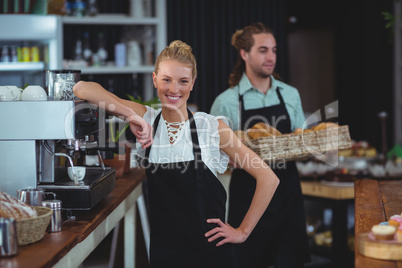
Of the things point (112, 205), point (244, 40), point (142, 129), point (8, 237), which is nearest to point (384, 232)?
point (142, 129)

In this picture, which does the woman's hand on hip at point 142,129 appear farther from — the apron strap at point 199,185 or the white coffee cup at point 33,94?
the white coffee cup at point 33,94

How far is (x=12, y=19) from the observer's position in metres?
4.45

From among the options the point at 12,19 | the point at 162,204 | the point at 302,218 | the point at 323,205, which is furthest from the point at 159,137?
the point at 12,19

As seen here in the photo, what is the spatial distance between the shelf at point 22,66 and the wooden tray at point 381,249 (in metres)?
3.68

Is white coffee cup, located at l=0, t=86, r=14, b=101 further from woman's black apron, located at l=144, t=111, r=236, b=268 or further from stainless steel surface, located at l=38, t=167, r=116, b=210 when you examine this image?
woman's black apron, located at l=144, t=111, r=236, b=268

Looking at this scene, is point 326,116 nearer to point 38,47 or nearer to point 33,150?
point 38,47

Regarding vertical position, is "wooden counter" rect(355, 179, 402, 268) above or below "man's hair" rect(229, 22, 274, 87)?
below

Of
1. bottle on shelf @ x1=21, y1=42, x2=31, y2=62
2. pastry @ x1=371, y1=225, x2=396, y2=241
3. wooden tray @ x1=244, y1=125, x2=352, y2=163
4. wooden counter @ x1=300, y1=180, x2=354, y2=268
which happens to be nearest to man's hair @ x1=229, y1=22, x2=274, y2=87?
wooden tray @ x1=244, y1=125, x2=352, y2=163

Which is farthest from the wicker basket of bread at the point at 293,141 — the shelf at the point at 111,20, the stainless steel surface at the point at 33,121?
A: the shelf at the point at 111,20

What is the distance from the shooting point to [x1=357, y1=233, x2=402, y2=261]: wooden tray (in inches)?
54.9

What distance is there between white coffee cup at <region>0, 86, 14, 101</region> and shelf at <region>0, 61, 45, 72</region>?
2691mm

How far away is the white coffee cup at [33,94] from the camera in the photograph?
1960mm

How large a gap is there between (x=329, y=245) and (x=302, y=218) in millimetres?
1033

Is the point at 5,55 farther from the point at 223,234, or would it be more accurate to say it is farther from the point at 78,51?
the point at 223,234
